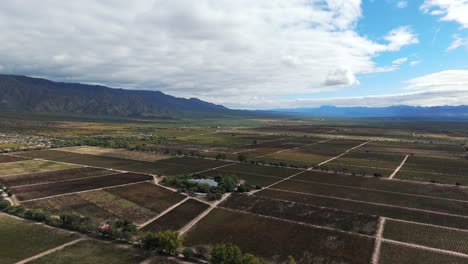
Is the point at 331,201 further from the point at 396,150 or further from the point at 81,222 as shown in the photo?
the point at 396,150

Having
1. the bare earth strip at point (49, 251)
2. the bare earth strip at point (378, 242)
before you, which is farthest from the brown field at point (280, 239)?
the bare earth strip at point (49, 251)

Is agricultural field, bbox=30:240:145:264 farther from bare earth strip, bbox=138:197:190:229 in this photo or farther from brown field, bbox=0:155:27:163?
brown field, bbox=0:155:27:163

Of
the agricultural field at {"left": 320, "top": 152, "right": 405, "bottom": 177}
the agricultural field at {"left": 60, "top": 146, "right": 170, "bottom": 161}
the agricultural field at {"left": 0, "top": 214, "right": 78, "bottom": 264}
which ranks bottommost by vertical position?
the agricultural field at {"left": 0, "top": 214, "right": 78, "bottom": 264}

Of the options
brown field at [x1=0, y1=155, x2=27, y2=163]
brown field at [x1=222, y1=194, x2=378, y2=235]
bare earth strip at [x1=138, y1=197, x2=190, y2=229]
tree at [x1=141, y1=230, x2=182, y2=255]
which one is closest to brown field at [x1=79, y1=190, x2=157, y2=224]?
bare earth strip at [x1=138, y1=197, x2=190, y2=229]

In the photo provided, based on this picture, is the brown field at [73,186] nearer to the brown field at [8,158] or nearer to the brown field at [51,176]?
the brown field at [51,176]

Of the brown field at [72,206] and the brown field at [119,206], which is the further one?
the brown field at [72,206]
